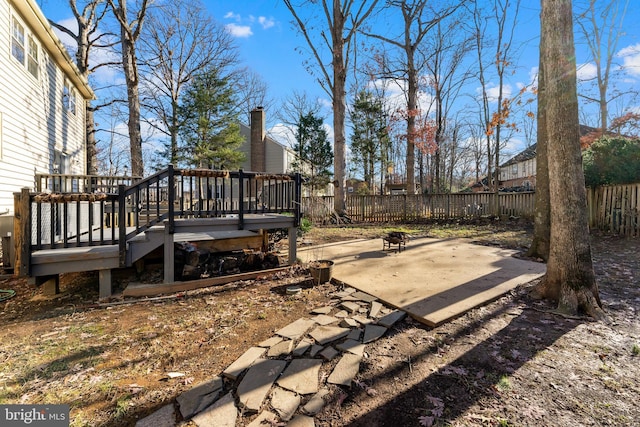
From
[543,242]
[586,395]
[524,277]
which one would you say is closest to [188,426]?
[586,395]

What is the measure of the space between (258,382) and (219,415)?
34 centimetres

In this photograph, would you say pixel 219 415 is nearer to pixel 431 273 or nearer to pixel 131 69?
pixel 431 273

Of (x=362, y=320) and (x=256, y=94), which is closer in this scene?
(x=362, y=320)

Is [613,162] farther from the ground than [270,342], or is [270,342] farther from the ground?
[613,162]

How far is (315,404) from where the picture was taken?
1.82 metres

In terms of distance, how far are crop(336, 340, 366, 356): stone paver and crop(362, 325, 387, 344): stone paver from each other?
89mm

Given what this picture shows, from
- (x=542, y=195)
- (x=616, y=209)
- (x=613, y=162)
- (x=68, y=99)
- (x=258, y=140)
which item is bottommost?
(x=616, y=209)

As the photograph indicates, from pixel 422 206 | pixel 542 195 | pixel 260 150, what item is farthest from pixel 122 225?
pixel 260 150

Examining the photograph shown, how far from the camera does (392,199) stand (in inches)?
541

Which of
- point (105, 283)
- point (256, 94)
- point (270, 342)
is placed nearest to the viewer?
point (270, 342)

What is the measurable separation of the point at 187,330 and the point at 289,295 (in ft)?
4.51

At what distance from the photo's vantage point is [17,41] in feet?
24.5

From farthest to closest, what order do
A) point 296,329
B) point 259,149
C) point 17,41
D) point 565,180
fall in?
point 259,149 → point 17,41 → point 565,180 → point 296,329

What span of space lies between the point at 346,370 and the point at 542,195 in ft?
18.3
